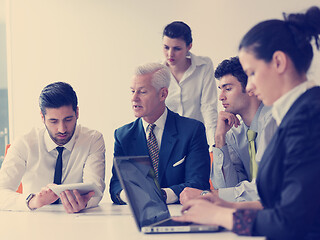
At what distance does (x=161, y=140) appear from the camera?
2693 mm

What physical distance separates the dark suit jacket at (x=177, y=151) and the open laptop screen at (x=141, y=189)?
2.36ft

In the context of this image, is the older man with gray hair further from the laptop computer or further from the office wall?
the office wall

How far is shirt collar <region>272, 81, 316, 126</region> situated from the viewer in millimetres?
1422

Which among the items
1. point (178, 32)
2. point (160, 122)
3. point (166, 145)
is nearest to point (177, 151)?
point (166, 145)

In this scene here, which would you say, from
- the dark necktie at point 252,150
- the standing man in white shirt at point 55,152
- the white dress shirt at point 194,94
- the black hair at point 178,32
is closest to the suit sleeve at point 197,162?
the dark necktie at point 252,150

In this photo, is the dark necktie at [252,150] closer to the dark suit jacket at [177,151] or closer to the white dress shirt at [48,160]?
the dark suit jacket at [177,151]

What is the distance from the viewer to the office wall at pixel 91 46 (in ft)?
17.3

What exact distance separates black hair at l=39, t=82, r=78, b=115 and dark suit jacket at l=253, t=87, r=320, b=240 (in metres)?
1.57

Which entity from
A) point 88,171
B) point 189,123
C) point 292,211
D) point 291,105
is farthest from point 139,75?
point 292,211

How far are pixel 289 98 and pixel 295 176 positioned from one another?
0.85 ft

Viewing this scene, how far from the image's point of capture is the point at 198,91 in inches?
146

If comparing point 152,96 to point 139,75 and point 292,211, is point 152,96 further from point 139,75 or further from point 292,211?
point 292,211

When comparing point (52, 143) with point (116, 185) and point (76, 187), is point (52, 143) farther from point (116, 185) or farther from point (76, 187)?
point (76, 187)

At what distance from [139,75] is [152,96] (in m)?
0.15
